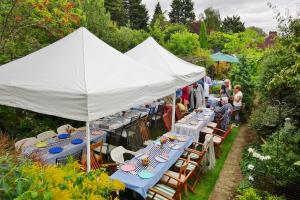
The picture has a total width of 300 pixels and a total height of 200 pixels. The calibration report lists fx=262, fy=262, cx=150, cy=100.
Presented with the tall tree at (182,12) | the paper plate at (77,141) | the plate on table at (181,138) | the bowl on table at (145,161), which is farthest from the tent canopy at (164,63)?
the tall tree at (182,12)

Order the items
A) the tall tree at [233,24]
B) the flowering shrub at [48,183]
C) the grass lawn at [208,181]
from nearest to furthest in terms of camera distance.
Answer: the flowering shrub at [48,183], the grass lawn at [208,181], the tall tree at [233,24]

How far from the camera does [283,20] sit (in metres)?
7.30

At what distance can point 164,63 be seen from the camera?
838cm

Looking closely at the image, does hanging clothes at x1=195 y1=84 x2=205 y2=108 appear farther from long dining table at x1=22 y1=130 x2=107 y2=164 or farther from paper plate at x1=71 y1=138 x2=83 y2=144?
paper plate at x1=71 y1=138 x2=83 y2=144

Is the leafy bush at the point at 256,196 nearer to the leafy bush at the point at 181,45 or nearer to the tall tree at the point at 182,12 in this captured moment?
the leafy bush at the point at 181,45

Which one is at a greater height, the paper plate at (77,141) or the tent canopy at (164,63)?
the tent canopy at (164,63)

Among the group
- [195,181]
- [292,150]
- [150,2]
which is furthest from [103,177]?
[150,2]

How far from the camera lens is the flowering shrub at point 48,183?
179 cm

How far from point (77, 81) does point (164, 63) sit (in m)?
4.18

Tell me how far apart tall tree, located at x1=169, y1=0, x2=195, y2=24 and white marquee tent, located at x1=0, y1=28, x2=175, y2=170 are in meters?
49.9

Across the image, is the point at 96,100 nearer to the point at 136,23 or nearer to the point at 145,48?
the point at 145,48

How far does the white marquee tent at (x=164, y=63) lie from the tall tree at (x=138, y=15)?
1375 inches

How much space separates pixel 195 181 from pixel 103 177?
4543 mm

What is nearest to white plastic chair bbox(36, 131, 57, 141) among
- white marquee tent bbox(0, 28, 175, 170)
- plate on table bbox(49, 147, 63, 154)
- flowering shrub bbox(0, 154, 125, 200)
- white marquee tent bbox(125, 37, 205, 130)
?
plate on table bbox(49, 147, 63, 154)
